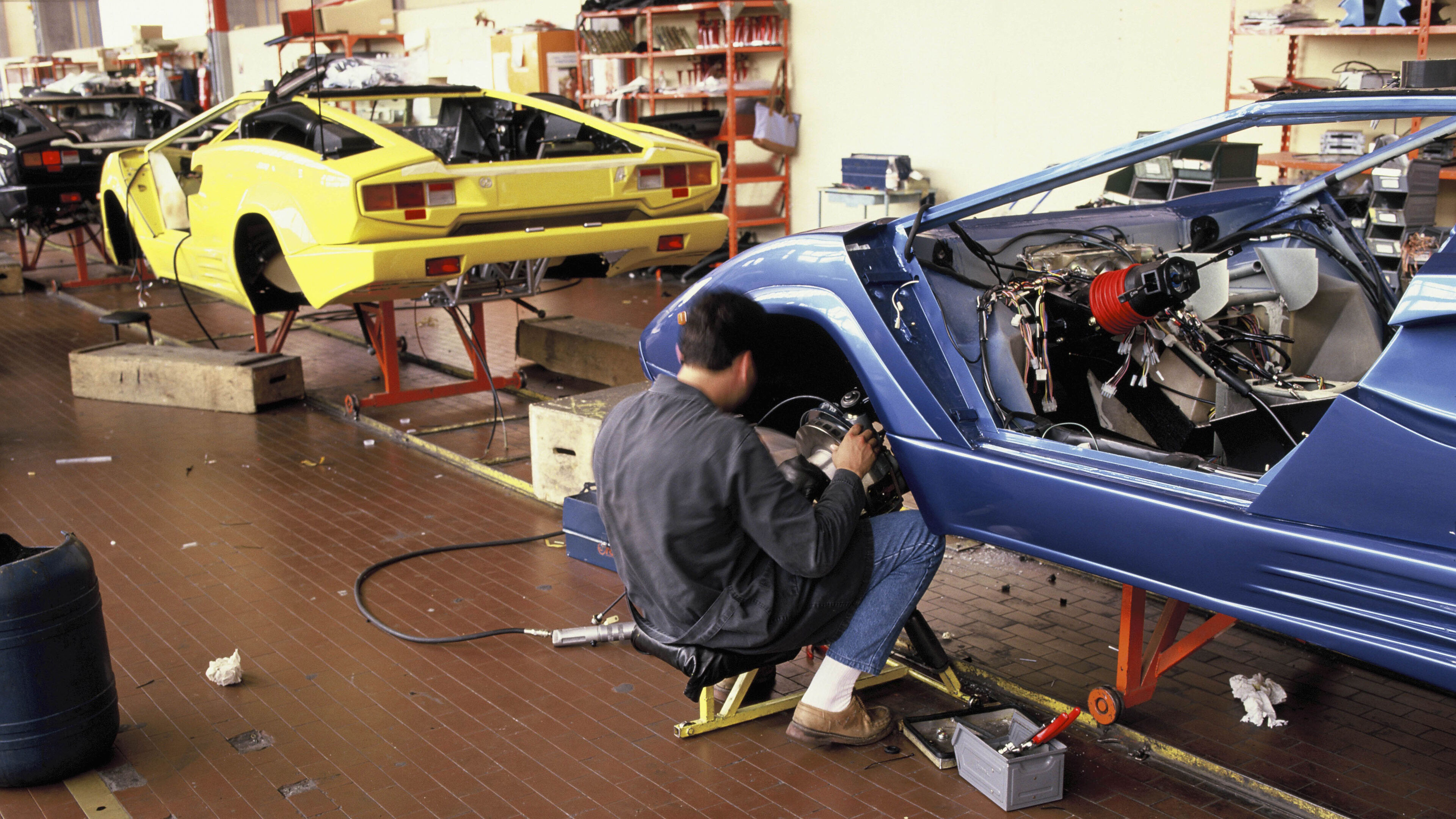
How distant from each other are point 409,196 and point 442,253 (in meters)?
0.32

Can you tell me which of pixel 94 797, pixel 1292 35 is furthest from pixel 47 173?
pixel 1292 35

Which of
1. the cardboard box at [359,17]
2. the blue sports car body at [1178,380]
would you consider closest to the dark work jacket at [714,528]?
the blue sports car body at [1178,380]

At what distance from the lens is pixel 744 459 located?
2865 mm

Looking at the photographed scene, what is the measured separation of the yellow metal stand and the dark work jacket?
0.32 m

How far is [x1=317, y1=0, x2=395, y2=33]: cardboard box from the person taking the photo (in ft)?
52.7

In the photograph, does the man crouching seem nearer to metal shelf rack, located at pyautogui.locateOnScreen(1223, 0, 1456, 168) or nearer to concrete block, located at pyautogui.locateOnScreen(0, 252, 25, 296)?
metal shelf rack, located at pyautogui.locateOnScreen(1223, 0, 1456, 168)

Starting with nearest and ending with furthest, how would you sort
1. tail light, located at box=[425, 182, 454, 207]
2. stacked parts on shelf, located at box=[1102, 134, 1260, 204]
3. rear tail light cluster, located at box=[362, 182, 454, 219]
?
rear tail light cluster, located at box=[362, 182, 454, 219] < tail light, located at box=[425, 182, 454, 207] < stacked parts on shelf, located at box=[1102, 134, 1260, 204]

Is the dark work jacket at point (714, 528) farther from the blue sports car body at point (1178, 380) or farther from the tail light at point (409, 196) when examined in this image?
the tail light at point (409, 196)

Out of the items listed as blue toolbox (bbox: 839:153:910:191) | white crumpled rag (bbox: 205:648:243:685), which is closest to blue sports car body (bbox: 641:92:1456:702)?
white crumpled rag (bbox: 205:648:243:685)

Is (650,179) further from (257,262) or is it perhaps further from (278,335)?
(278,335)

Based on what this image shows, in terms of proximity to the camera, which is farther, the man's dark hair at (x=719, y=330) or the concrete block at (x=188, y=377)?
the concrete block at (x=188, y=377)

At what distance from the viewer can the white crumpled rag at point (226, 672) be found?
3.79 metres

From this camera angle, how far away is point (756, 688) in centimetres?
362

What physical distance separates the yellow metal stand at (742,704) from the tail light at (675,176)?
3710 millimetres
